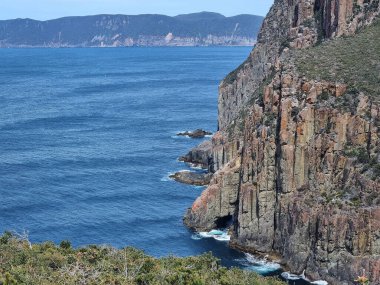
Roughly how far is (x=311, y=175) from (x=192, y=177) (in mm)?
37585

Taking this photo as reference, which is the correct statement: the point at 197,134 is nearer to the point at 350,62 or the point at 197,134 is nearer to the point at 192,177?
the point at 192,177

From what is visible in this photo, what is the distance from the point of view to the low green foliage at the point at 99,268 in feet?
161

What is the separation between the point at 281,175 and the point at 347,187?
8.60m

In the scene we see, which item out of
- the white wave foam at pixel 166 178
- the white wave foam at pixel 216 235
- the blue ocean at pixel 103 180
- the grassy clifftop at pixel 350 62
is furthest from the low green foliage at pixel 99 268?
the white wave foam at pixel 166 178

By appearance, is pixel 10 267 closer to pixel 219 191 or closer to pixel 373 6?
pixel 219 191

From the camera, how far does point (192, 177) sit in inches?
4786

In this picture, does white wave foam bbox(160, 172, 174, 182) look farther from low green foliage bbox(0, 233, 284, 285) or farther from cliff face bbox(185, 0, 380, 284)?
low green foliage bbox(0, 233, 284, 285)

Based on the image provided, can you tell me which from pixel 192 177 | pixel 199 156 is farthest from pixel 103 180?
pixel 199 156

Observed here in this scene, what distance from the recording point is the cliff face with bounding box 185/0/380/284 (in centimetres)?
7988

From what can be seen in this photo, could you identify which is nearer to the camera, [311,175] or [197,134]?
[311,175]

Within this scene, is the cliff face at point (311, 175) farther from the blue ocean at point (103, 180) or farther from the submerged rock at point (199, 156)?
the submerged rock at point (199, 156)

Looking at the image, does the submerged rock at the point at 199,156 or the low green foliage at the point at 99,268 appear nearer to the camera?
the low green foliage at the point at 99,268

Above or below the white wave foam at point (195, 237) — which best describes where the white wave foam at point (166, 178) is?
above

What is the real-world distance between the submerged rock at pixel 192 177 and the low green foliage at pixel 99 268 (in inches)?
2186
